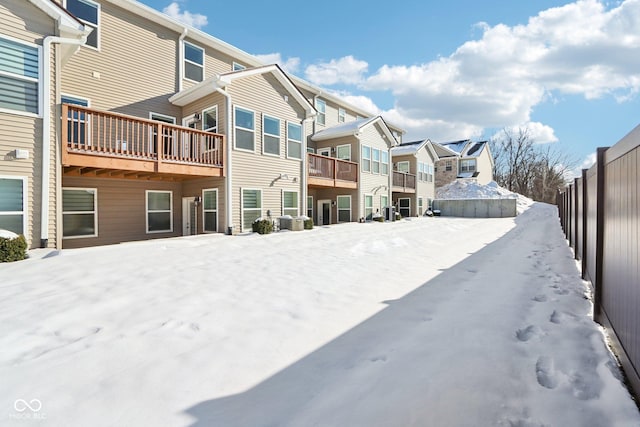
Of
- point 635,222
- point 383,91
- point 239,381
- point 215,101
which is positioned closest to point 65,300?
point 239,381

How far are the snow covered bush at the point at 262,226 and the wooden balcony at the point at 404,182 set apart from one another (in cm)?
1247

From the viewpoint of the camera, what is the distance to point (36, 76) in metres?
7.71

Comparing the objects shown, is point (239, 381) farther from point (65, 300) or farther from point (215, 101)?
point (215, 101)

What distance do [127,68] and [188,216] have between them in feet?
19.1

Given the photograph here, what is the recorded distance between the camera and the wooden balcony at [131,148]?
8406 millimetres

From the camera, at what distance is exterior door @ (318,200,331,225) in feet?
63.4

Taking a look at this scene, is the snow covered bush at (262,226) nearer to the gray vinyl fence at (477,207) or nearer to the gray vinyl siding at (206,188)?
the gray vinyl siding at (206,188)

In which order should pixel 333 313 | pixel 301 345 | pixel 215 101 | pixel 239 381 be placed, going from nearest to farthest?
pixel 239 381 → pixel 301 345 → pixel 333 313 → pixel 215 101

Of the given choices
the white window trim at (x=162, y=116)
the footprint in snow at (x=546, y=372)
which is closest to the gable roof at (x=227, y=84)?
the white window trim at (x=162, y=116)

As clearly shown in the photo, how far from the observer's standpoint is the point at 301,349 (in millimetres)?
3080

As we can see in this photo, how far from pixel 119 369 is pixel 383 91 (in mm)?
28274

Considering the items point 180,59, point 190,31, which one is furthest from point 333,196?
point 190,31

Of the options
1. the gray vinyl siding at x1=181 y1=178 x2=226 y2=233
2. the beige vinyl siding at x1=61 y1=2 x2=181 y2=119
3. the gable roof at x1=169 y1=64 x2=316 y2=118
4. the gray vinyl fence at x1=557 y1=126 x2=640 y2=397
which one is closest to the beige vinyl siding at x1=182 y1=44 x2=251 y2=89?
the beige vinyl siding at x1=61 y1=2 x2=181 y2=119

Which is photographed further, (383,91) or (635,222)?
(383,91)
